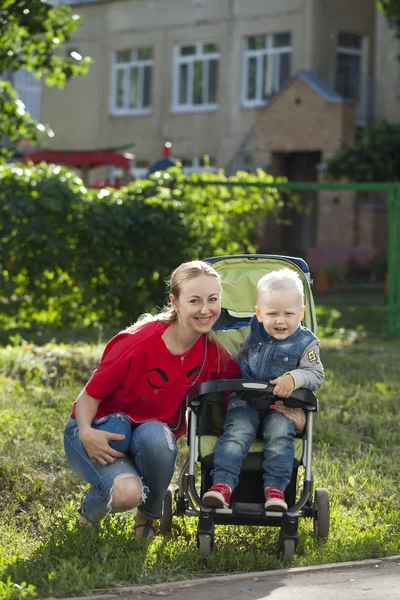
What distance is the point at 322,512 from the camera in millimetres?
5223

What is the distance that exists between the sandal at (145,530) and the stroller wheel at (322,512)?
2.51ft

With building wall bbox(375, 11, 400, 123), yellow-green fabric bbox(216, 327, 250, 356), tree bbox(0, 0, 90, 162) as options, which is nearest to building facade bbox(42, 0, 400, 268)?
building wall bbox(375, 11, 400, 123)

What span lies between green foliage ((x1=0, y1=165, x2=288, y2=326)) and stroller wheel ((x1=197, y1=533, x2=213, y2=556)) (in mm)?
7475

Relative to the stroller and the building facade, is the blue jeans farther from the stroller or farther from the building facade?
the building facade

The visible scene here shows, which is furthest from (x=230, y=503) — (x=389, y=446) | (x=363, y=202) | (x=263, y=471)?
(x=363, y=202)

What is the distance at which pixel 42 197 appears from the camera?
12078 mm

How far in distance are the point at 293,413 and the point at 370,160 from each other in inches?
873

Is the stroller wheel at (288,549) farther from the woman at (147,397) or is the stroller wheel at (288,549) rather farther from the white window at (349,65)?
the white window at (349,65)

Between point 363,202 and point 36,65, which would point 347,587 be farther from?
point 363,202

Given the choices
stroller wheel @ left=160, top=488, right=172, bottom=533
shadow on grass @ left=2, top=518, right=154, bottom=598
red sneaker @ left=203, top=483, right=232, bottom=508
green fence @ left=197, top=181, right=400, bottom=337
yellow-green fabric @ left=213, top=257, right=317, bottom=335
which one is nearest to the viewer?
shadow on grass @ left=2, top=518, right=154, bottom=598

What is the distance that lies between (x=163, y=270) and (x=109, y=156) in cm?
861

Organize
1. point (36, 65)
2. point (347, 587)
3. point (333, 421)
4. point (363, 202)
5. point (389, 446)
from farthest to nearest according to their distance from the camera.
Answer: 1. point (363, 202)
2. point (36, 65)
3. point (333, 421)
4. point (389, 446)
5. point (347, 587)

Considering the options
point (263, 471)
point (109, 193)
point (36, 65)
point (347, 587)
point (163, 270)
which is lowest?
point (347, 587)

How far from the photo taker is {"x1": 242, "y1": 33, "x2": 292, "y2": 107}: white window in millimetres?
33094
